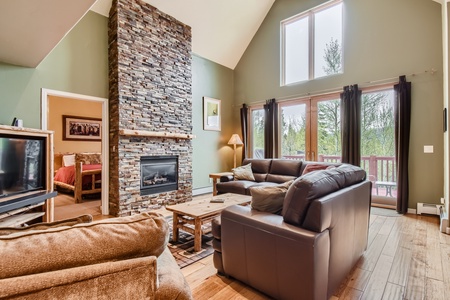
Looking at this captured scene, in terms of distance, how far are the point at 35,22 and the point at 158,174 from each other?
306 cm

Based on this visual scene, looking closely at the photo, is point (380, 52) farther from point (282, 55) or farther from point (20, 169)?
point (20, 169)

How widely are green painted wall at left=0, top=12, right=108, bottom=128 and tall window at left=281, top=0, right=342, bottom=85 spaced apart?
411 centimetres

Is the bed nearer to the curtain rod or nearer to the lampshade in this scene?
the lampshade

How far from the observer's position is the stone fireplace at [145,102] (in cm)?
389

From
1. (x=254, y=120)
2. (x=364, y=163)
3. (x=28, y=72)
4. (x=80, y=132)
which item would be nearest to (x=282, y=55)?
(x=254, y=120)

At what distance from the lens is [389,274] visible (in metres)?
2.02

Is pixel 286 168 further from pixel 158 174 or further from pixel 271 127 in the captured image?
pixel 158 174

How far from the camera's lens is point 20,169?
8.88 ft

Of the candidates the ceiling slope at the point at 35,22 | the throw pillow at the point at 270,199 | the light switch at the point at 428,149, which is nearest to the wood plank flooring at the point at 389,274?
the throw pillow at the point at 270,199

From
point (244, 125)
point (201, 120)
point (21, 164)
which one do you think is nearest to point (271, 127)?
point (244, 125)

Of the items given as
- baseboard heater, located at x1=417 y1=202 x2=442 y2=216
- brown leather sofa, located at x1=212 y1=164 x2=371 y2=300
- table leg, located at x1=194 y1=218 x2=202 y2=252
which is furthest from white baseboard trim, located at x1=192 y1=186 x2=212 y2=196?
baseboard heater, located at x1=417 y1=202 x2=442 y2=216

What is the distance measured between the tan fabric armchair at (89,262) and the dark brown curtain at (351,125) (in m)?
4.48

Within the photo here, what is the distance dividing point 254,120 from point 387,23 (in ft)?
11.4

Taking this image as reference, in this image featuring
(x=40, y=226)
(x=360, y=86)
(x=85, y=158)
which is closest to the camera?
(x=40, y=226)
